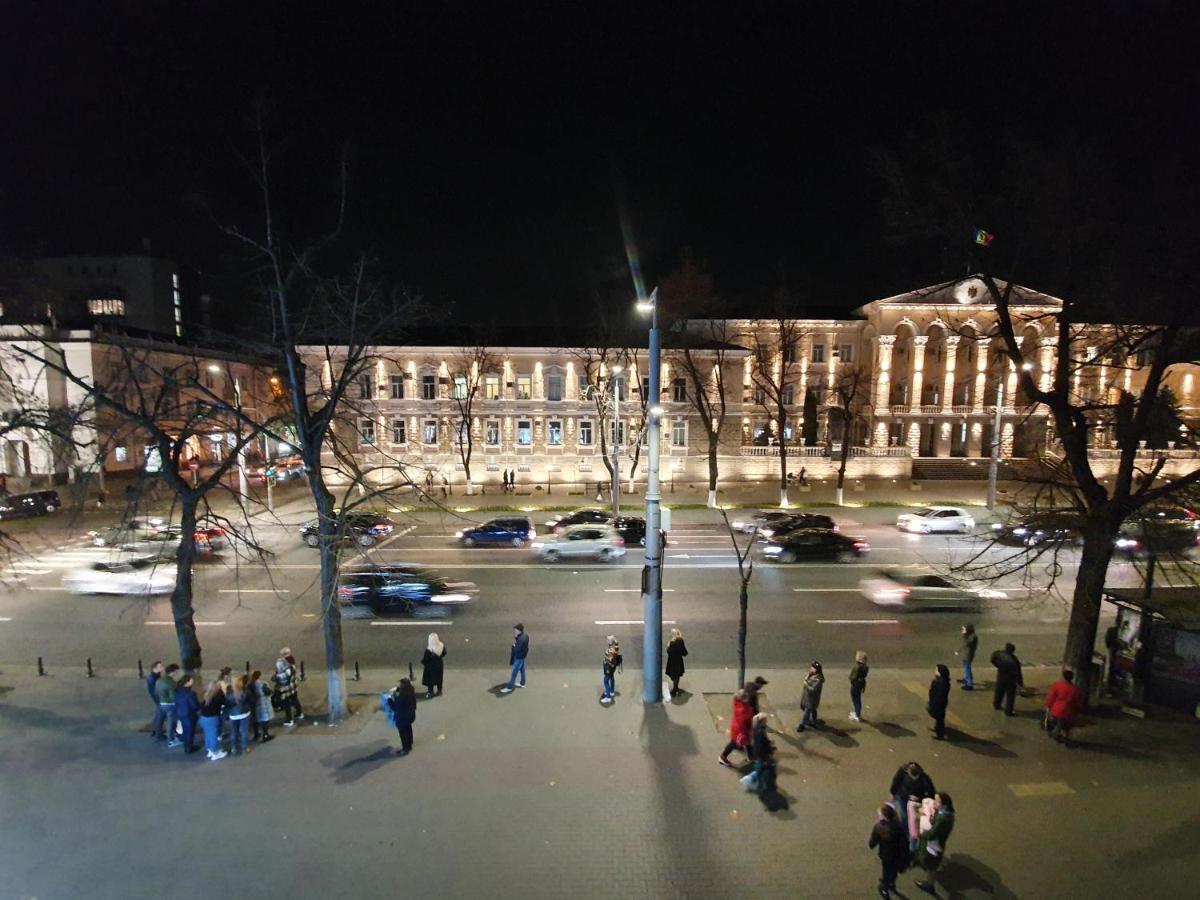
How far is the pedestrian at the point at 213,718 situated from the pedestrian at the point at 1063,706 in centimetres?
1370

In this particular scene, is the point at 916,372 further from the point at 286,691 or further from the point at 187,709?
the point at 187,709

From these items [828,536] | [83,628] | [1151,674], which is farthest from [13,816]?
[828,536]

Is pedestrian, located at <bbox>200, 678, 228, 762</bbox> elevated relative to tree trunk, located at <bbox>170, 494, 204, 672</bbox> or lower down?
lower down

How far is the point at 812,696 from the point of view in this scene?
1027cm

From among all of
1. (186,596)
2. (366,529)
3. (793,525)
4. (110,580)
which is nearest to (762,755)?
(186,596)

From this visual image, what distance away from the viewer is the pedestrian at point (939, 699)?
33.0 feet

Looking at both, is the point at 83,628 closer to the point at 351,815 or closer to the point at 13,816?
the point at 13,816

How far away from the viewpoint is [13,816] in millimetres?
8164

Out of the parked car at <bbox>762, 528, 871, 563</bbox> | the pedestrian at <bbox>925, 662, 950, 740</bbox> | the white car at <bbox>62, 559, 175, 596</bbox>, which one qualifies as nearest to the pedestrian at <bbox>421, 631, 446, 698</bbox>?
the pedestrian at <bbox>925, 662, 950, 740</bbox>

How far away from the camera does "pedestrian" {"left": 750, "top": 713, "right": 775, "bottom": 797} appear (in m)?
8.54

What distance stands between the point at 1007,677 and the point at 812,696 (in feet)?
12.8

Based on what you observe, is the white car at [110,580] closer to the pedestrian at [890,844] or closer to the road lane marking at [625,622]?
the road lane marking at [625,622]

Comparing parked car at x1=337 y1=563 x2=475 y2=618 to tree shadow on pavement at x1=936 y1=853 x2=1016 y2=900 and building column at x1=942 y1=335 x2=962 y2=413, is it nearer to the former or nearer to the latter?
tree shadow on pavement at x1=936 y1=853 x2=1016 y2=900

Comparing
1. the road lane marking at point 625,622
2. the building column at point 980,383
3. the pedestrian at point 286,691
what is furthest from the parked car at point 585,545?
the building column at point 980,383
